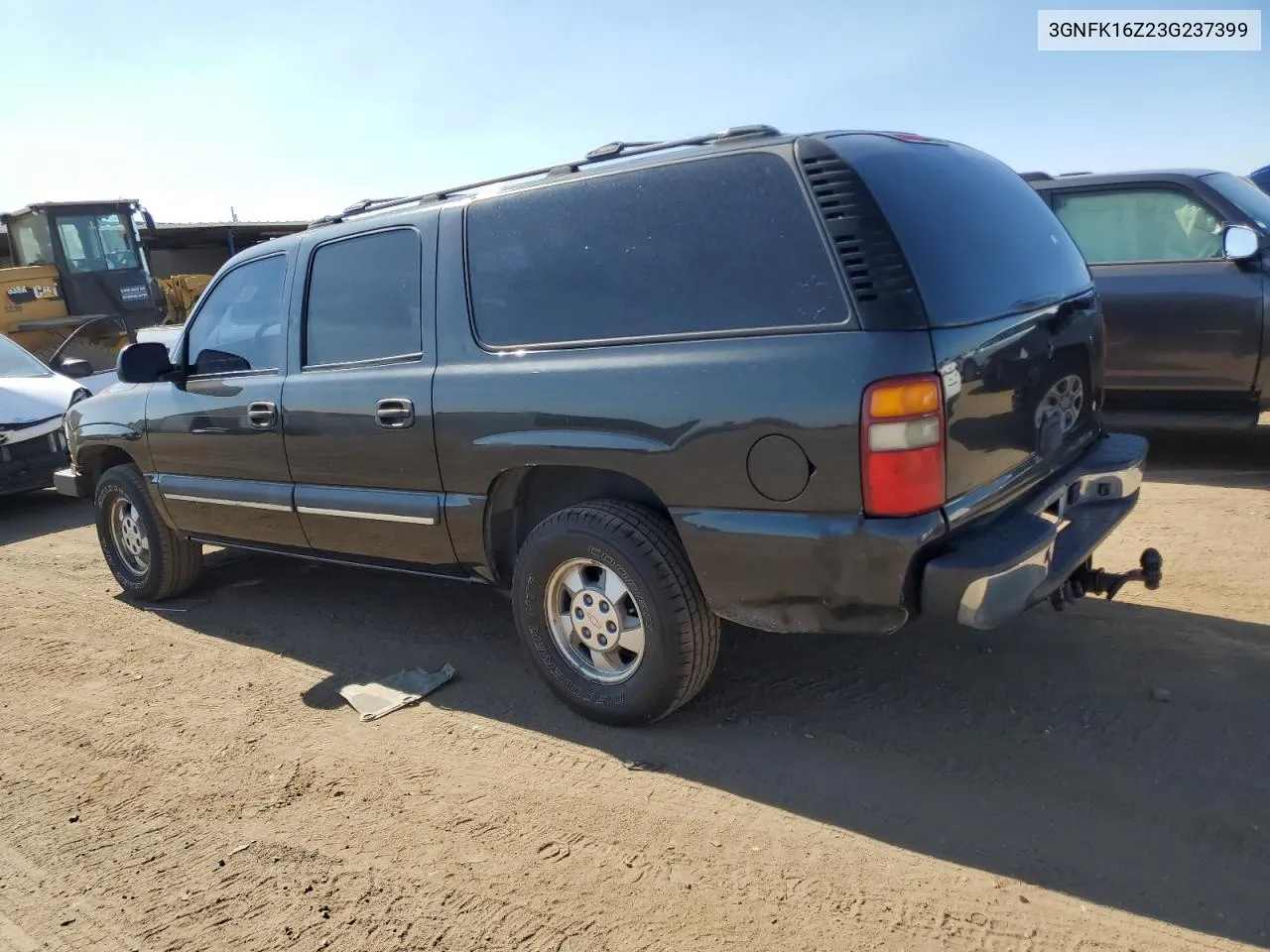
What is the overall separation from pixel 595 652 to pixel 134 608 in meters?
3.34

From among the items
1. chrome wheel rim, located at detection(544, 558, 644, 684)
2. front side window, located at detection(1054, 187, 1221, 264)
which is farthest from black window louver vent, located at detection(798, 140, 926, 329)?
front side window, located at detection(1054, 187, 1221, 264)

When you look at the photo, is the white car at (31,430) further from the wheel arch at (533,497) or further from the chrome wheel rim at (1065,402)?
the chrome wheel rim at (1065,402)

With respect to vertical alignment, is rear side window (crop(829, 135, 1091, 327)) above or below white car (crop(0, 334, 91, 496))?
above

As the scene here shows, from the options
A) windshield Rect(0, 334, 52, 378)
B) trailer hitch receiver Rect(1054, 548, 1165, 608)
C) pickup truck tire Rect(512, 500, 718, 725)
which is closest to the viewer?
pickup truck tire Rect(512, 500, 718, 725)

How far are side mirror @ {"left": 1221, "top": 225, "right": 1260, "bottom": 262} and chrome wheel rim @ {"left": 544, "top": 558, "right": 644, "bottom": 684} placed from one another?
4573 millimetres

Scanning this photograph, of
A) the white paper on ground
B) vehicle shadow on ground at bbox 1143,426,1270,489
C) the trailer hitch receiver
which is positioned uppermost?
the trailer hitch receiver

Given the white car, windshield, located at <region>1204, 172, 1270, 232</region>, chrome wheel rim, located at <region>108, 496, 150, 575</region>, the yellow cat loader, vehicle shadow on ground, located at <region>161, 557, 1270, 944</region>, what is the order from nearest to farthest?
vehicle shadow on ground, located at <region>161, 557, 1270, 944</region> → chrome wheel rim, located at <region>108, 496, 150, 575</region> → windshield, located at <region>1204, 172, 1270, 232</region> → the white car → the yellow cat loader

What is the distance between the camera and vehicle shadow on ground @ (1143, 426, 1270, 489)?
20.5 feet

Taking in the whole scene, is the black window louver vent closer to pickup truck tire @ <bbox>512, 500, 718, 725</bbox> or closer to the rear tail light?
the rear tail light

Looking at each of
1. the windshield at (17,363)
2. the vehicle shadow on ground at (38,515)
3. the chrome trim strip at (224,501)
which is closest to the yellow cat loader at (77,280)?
the windshield at (17,363)

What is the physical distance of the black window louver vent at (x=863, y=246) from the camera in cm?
273

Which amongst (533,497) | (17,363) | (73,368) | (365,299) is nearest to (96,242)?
(17,363)

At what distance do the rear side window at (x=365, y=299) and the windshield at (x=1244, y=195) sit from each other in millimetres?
5193

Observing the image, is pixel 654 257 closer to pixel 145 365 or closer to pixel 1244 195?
pixel 145 365
